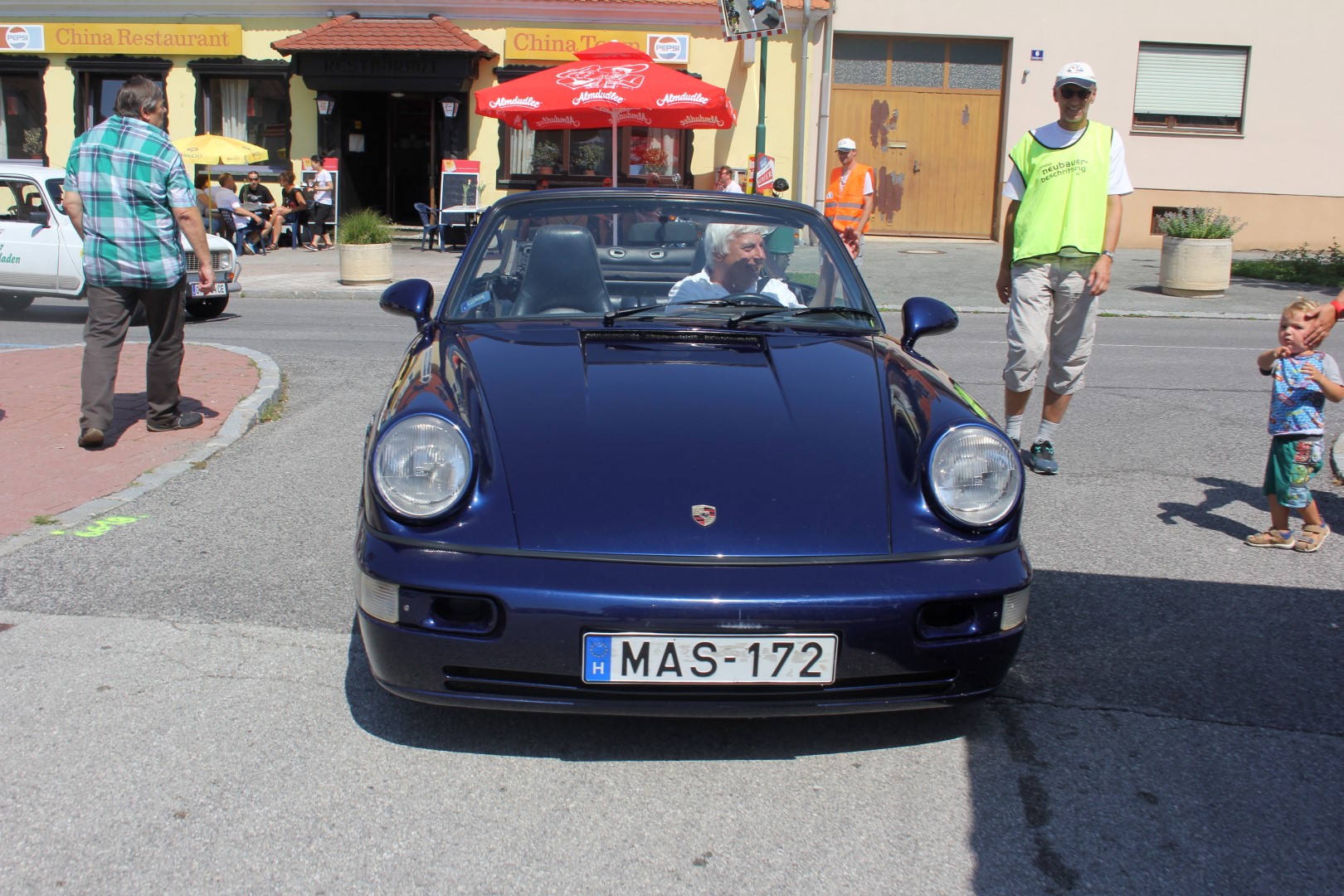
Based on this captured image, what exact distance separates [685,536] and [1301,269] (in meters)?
16.9

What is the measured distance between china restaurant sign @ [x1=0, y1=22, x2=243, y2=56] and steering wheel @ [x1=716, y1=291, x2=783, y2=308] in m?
20.4

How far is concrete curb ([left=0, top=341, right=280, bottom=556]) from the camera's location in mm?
4660

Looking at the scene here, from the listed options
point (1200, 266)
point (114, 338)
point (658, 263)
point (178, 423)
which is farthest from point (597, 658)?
point (1200, 266)

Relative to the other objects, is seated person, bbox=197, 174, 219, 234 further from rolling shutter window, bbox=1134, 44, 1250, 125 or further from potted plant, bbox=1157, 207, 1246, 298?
rolling shutter window, bbox=1134, 44, 1250, 125

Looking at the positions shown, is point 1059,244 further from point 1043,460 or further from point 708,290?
point 708,290

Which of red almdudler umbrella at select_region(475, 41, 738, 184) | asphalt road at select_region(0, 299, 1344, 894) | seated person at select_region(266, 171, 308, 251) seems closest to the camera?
asphalt road at select_region(0, 299, 1344, 894)

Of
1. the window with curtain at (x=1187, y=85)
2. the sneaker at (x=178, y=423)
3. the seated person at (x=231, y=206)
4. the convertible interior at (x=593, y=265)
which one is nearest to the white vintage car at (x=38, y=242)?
the sneaker at (x=178, y=423)

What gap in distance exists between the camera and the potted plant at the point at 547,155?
70.4 feet

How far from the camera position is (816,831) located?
258 centimetres

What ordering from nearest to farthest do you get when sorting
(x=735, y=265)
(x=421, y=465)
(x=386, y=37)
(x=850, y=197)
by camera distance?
(x=421, y=465), (x=735, y=265), (x=850, y=197), (x=386, y=37)

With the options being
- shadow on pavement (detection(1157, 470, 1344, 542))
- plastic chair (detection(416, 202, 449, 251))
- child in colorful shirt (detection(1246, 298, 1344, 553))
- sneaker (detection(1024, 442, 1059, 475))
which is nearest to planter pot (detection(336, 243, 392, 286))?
plastic chair (detection(416, 202, 449, 251))

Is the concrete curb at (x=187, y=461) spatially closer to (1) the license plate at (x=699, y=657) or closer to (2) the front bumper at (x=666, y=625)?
(2) the front bumper at (x=666, y=625)

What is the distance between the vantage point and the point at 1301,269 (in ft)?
55.4

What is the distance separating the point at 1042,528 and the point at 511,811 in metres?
2.94
